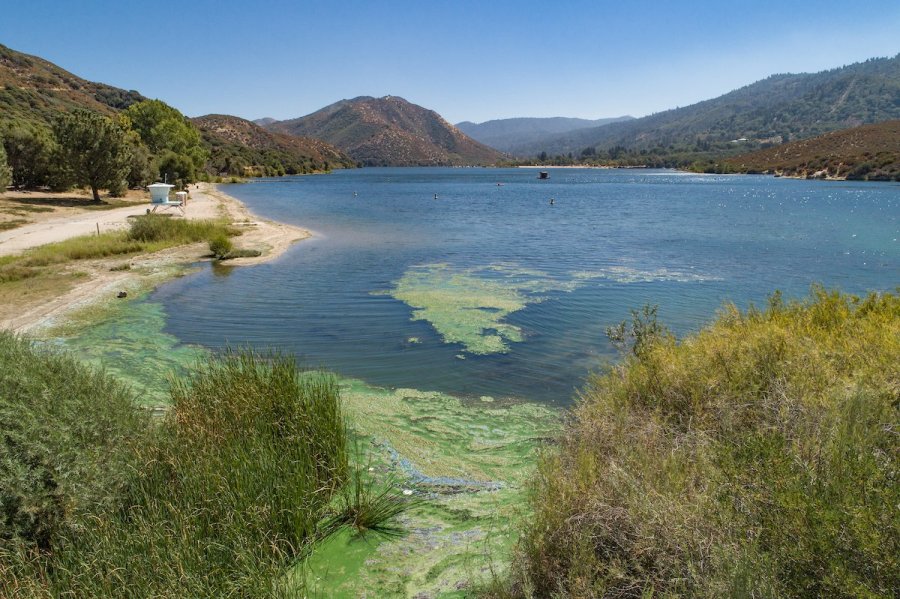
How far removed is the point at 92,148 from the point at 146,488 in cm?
3646

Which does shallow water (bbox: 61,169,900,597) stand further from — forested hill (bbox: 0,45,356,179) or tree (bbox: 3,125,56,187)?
forested hill (bbox: 0,45,356,179)

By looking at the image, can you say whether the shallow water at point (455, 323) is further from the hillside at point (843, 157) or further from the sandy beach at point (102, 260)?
the hillside at point (843, 157)

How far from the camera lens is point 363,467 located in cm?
659

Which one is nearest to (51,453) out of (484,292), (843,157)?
(484,292)

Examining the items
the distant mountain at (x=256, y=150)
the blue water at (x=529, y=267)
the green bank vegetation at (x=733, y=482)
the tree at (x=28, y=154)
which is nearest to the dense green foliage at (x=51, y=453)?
the green bank vegetation at (x=733, y=482)

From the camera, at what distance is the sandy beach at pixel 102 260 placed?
13660 mm

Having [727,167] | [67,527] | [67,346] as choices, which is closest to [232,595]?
[67,527]

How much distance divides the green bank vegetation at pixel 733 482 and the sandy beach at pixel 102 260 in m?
10.8

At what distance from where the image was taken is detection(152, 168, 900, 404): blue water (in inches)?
437

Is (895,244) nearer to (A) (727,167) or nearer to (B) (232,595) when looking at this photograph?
(B) (232,595)

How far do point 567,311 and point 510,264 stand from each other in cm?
772

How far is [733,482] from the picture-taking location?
12.2 ft

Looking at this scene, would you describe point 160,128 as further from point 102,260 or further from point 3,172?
point 102,260

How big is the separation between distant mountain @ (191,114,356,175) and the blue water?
232 ft
